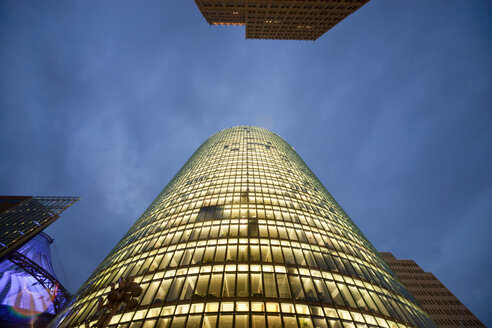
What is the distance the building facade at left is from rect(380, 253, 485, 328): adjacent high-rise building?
4942 inches

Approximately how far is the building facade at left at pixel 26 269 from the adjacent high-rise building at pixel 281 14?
79335 millimetres

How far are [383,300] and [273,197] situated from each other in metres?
18.9

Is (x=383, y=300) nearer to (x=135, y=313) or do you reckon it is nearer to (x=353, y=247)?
(x=353, y=247)

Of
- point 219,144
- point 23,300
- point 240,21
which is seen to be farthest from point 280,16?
point 23,300

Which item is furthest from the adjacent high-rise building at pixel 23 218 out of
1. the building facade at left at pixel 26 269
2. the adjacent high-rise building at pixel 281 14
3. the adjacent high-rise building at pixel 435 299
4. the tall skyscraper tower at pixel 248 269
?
the adjacent high-rise building at pixel 435 299

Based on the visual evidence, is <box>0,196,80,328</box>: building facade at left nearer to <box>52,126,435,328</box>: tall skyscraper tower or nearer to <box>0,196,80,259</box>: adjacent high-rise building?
<box>0,196,80,259</box>: adjacent high-rise building

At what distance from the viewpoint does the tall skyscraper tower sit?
57.7 feet

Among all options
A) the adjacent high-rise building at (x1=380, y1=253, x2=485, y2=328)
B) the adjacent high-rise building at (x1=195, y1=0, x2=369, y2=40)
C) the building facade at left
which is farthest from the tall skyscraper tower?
the adjacent high-rise building at (x1=380, y1=253, x2=485, y2=328)

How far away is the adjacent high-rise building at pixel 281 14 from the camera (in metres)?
59.2

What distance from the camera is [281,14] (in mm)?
64000

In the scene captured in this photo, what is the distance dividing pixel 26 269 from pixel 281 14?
10878cm

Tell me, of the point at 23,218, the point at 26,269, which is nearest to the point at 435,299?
the point at 26,269

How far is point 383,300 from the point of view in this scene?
21.7 m

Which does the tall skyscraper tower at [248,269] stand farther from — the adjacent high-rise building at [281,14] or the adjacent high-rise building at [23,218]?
the adjacent high-rise building at [281,14]
